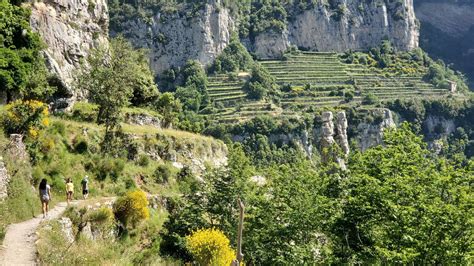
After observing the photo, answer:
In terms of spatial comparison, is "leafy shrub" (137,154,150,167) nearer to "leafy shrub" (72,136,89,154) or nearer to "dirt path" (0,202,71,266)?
"leafy shrub" (72,136,89,154)

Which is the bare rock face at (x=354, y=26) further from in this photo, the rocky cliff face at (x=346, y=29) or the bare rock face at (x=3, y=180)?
the bare rock face at (x=3, y=180)

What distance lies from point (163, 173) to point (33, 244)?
17.7 meters

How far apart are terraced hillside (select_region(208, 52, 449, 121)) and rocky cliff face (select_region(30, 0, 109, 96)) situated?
165 ft

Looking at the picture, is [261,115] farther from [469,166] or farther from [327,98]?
[469,166]

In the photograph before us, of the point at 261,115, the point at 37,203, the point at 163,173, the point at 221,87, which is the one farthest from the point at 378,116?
the point at 37,203

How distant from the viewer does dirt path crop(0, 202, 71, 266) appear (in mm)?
14141

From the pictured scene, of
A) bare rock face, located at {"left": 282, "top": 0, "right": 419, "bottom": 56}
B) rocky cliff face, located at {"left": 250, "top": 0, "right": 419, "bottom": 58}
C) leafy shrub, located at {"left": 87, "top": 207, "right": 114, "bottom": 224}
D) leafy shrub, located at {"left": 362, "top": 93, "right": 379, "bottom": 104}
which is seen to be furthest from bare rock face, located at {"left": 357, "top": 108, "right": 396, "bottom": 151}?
leafy shrub, located at {"left": 87, "top": 207, "right": 114, "bottom": 224}

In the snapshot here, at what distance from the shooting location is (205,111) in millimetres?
104250

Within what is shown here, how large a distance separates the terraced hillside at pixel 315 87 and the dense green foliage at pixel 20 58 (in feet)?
212

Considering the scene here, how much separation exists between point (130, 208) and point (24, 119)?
275 inches

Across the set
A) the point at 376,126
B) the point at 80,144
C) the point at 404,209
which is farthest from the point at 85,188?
the point at 376,126

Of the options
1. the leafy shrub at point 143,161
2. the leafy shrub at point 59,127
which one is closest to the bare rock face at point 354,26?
the leafy shrub at point 143,161

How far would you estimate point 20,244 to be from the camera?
1545 cm

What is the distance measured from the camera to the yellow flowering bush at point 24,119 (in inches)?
947
